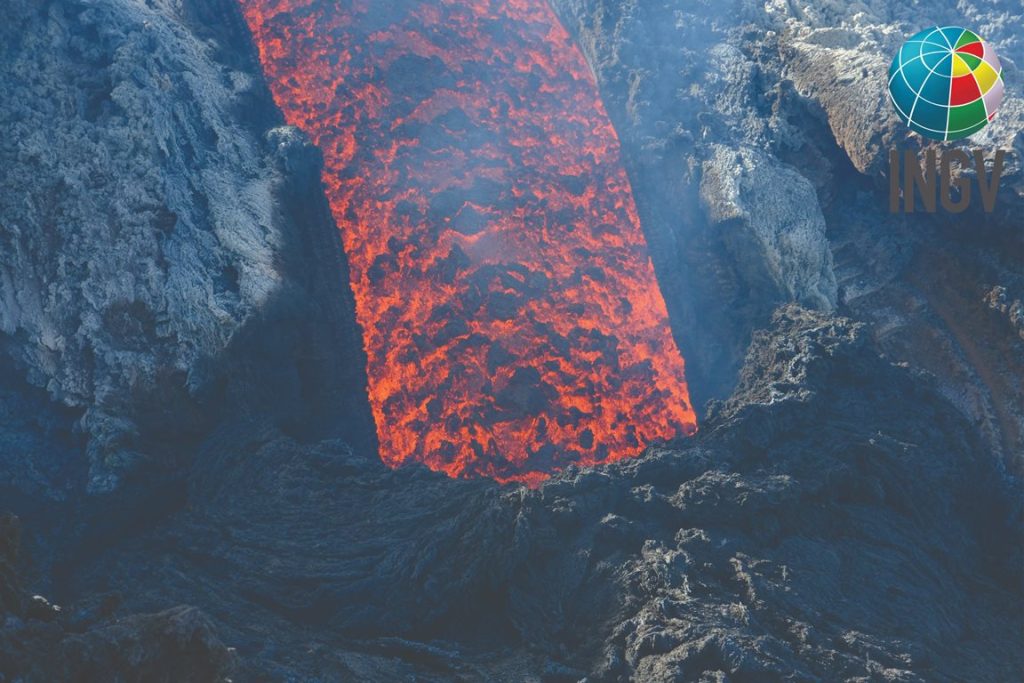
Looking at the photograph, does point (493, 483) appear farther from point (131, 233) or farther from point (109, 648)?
point (131, 233)

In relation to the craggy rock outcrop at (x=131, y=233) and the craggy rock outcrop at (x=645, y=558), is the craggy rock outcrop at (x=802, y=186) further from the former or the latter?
the craggy rock outcrop at (x=131, y=233)

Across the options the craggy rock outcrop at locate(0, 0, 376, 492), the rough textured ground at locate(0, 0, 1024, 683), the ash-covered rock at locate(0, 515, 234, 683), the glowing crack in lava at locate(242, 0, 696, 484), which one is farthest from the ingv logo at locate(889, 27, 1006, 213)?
the ash-covered rock at locate(0, 515, 234, 683)

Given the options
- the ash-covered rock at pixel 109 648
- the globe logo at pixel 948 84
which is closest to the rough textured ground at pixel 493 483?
the ash-covered rock at pixel 109 648

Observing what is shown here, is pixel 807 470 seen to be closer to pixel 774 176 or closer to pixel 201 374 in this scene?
pixel 774 176

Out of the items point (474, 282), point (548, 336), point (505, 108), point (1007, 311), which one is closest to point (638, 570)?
point (548, 336)

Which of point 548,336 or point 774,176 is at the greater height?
point 774,176

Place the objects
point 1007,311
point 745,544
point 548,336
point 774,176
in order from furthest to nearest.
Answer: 1. point 774,176
2. point 548,336
3. point 1007,311
4. point 745,544

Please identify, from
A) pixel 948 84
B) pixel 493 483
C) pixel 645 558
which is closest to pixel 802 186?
pixel 948 84
